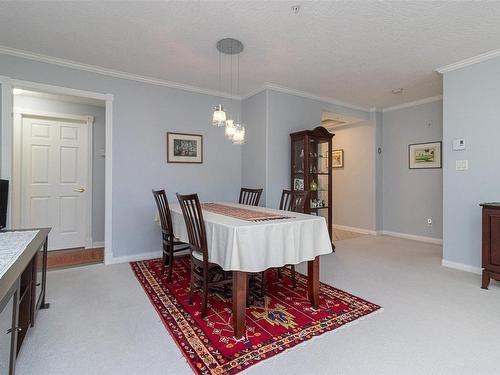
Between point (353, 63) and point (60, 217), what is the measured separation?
4.77 meters

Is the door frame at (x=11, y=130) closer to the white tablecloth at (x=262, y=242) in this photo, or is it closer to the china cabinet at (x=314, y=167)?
the white tablecloth at (x=262, y=242)

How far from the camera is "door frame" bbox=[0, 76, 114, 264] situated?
3082 millimetres

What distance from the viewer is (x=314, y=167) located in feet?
14.2

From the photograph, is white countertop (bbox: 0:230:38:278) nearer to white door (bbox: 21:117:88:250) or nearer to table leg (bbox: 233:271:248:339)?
table leg (bbox: 233:271:248:339)

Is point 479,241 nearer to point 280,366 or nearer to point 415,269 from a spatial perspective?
point 415,269

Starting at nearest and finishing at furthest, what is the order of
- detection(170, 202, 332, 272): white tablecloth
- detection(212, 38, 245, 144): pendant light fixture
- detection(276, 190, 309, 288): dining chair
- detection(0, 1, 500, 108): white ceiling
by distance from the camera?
detection(170, 202, 332, 272): white tablecloth < detection(0, 1, 500, 108): white ceiling < detection(212, 38, 245, 144): pendant light fixture < detection(276, 190, 309, 288): dining chair

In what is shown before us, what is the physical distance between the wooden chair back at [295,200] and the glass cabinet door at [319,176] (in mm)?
1071

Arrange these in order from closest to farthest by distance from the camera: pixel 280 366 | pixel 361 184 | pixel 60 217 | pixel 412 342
Answer: 1. pixel 280 366
2. pixel 412 342
3. pixel 60 217
4. pixel 361 184

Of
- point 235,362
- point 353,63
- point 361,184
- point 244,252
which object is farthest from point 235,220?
point 361,184

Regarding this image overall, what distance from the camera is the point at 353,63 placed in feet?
11.2

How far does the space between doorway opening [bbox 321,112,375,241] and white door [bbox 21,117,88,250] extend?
14.3 ft

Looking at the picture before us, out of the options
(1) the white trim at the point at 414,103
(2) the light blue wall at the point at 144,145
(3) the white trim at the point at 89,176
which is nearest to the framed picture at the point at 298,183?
(2) the light blue wall at the point at 144,145

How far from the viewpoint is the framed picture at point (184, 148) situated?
4117 mm

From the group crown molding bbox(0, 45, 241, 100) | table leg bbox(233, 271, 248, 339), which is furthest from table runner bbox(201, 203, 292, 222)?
crown molding bbox(0, 45, 241, 100)
